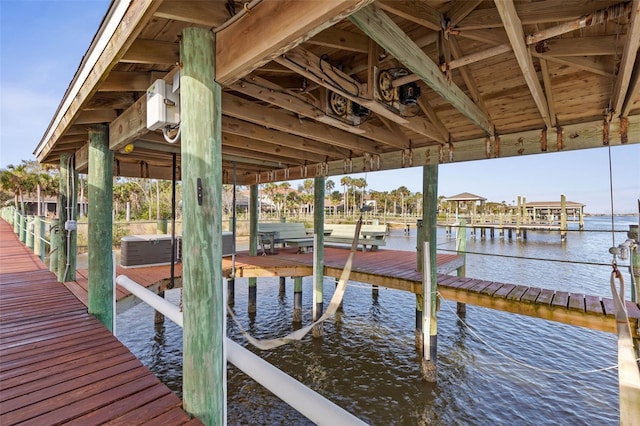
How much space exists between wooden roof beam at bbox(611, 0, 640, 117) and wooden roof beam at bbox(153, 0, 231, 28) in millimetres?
2087

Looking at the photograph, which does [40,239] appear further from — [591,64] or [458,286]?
[591,64]

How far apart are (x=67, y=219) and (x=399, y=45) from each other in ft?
19.0

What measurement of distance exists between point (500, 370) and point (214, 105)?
616cm

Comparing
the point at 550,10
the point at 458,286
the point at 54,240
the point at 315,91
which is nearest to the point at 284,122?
the point at 315,91

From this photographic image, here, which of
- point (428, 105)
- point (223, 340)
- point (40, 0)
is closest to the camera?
point (223, 340)

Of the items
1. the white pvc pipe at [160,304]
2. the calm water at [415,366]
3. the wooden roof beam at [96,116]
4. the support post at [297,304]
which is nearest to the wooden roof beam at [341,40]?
the white pvc pipe at [160,304]

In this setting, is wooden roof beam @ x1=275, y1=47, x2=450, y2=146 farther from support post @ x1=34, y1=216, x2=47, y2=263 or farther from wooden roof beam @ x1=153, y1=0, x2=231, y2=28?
support post @ x1=34, y1=216, x2=47, y2=263

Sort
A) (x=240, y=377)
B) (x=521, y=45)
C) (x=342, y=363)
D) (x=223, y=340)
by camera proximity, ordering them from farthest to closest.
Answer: (x=342, y=363) → (x=240, y=377) → (x=521, y=45) → (x=223, y=340)

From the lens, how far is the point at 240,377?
498 centimetres

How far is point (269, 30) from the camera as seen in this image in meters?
1.33

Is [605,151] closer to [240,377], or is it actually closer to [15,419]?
[15,419]

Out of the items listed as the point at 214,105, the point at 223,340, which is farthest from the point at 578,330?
the point at 214,105

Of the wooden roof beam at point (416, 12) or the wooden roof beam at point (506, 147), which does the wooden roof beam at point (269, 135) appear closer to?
the wooden roof beam at point (506, 147)

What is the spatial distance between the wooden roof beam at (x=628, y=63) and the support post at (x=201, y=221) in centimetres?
221
